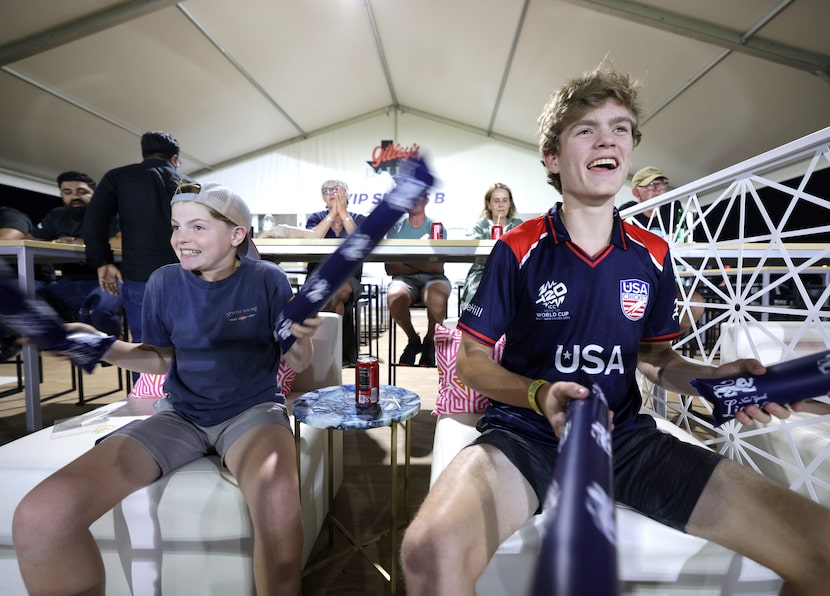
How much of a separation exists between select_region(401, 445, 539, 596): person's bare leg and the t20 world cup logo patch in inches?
19.9

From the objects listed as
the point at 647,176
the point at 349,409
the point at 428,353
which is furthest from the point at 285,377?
the point at 647,176

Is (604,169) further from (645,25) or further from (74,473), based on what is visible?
(645,25)

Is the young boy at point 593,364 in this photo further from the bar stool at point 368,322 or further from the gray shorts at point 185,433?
the bar stool at point 368,322

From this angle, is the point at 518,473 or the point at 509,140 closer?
the point at 518,473

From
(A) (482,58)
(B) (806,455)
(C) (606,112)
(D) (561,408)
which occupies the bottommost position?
(B) (806,455)

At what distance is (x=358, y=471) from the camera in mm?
2023

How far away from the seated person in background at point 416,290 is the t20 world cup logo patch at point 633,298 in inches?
79.5

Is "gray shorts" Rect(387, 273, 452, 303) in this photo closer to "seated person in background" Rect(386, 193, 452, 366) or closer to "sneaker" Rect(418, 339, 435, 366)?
"seated person in background" Rect(386, 193, 452, 366)

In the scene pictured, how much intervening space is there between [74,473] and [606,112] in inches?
63.6

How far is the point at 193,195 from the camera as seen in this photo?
1.23m

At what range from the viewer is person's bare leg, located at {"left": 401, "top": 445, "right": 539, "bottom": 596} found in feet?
2.31

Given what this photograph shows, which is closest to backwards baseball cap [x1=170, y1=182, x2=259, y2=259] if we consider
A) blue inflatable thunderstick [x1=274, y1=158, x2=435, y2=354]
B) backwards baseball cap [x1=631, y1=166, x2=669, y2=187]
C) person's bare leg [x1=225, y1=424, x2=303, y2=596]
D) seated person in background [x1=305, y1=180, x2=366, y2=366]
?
blue inflatable thunderstick [x1=274, y1=158, x2=435, y2=354]

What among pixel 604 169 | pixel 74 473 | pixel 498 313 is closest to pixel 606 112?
pixel 604 169

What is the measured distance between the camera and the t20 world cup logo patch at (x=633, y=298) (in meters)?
1.05
